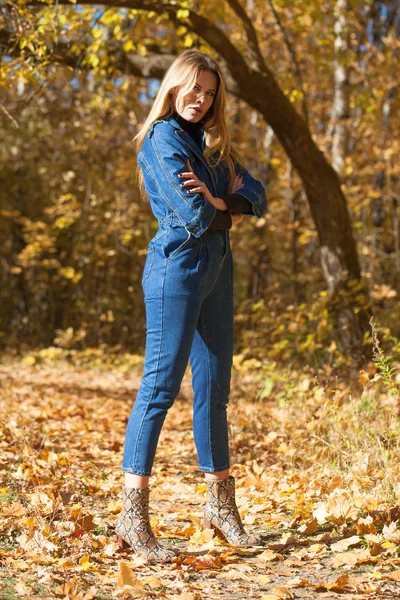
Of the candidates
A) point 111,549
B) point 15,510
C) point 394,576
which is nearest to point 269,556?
point 394,576

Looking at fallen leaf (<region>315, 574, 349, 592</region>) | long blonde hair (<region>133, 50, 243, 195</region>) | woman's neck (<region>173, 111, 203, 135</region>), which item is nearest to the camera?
fallen leaf (<region>315, 574, 349, 592</region>)

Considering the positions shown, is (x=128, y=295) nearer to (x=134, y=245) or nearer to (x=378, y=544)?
(x=134, y=245)

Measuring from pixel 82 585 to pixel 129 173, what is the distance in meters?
8.71

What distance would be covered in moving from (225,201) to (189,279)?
1.16 ft

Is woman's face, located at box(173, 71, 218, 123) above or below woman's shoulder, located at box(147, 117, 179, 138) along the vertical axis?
above

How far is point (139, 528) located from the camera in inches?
107

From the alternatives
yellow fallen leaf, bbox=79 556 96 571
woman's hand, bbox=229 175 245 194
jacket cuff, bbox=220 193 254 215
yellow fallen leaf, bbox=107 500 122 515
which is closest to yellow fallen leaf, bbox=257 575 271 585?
yellow fallen leaf, bbox=79 556 96 571

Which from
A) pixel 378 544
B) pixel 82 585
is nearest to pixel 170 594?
pixel 82 585

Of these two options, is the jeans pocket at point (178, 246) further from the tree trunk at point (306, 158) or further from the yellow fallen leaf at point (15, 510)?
the tree trunk at point (306, 158)

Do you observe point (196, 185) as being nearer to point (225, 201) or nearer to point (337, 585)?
point (225, 201)

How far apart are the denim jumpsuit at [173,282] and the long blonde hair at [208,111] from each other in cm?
6

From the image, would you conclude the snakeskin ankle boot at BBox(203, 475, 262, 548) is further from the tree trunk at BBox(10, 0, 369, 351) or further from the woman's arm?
the tree trunk at BBox(10, 0, 369, 351)

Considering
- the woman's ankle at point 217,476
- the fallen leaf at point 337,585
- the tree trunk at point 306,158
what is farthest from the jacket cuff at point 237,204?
the tree trunk at point 306,158

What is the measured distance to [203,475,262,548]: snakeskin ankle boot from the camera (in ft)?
9.59
